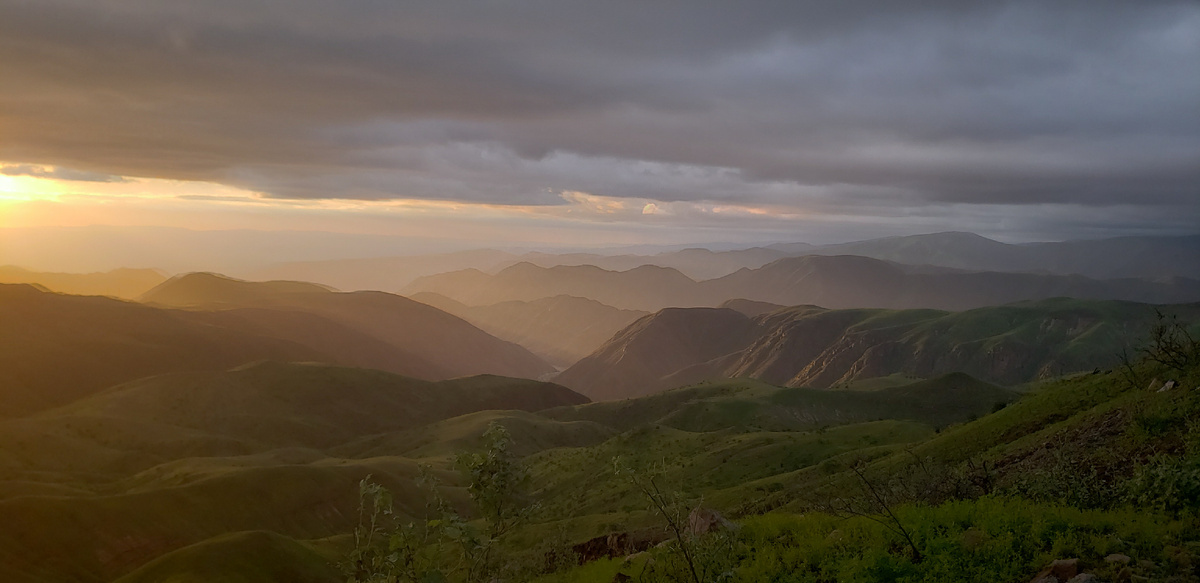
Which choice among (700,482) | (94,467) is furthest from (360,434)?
(700,482)

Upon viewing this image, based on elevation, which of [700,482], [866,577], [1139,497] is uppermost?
[1139,497]

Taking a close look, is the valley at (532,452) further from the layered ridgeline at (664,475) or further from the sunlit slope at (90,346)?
the sunlit slope at (90,346)

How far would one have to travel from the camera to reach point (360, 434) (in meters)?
111

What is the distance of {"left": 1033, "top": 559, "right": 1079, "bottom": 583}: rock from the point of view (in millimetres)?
8711

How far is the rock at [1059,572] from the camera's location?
871 cm

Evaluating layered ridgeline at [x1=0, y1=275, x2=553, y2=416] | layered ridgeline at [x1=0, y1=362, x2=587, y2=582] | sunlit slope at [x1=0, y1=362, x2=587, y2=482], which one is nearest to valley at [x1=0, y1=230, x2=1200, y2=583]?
layered ridgeline at [x1=0, y1=362, x2=587, y2=582]

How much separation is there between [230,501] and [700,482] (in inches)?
1617

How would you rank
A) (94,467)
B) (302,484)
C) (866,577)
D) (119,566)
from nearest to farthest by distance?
(866,577) → (119,566) → (302,484) → (94,467)

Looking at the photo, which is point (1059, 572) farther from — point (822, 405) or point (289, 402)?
point (289, 402)

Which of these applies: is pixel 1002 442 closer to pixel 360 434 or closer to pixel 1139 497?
pixel 1139 497

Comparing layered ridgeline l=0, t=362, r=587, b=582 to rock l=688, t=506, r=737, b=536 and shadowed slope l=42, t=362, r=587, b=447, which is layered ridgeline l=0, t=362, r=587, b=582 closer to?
shadowed slope l=42, t=362, r=587, b=447

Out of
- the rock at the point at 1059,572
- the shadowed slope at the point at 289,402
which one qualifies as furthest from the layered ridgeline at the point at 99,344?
the rock at the point at 1059,572

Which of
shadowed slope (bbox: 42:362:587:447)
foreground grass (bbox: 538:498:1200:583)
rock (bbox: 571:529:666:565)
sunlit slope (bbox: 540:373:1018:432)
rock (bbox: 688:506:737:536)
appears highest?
foreground grass (bbox: 538:498:1200:583)

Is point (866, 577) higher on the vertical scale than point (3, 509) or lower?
higher
